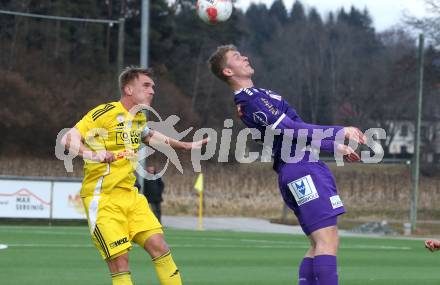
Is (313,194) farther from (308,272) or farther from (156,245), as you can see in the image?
(156,245)

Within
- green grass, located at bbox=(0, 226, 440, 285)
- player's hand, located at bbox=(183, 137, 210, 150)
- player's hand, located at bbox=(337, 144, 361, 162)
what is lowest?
green grass, located at bbox=(0, 226, 440, 285)

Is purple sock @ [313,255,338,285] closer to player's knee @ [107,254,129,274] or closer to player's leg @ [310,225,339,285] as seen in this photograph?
player's leg @ [310,225,339,285]

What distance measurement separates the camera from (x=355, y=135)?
25.1 ft

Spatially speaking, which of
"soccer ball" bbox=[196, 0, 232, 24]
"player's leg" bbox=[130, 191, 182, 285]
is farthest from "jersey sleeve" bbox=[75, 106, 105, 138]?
"soccer ball" bbox=[196, 0, 232, 24]

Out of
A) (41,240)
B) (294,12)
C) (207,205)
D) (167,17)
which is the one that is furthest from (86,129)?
(294,12)

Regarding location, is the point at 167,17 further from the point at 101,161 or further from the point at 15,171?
the point at 101,161

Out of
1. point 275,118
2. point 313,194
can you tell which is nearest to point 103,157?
point 275,118

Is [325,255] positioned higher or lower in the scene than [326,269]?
higher

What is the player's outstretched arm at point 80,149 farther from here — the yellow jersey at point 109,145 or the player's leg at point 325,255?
the player's leg at point 325,255

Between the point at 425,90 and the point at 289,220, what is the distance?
1375 cm

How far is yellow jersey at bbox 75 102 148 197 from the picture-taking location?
8.65m

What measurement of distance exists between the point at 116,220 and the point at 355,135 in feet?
7.94

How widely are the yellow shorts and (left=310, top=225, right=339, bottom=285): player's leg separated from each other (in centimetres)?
166

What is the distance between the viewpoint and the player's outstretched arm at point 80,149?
8188 mm
